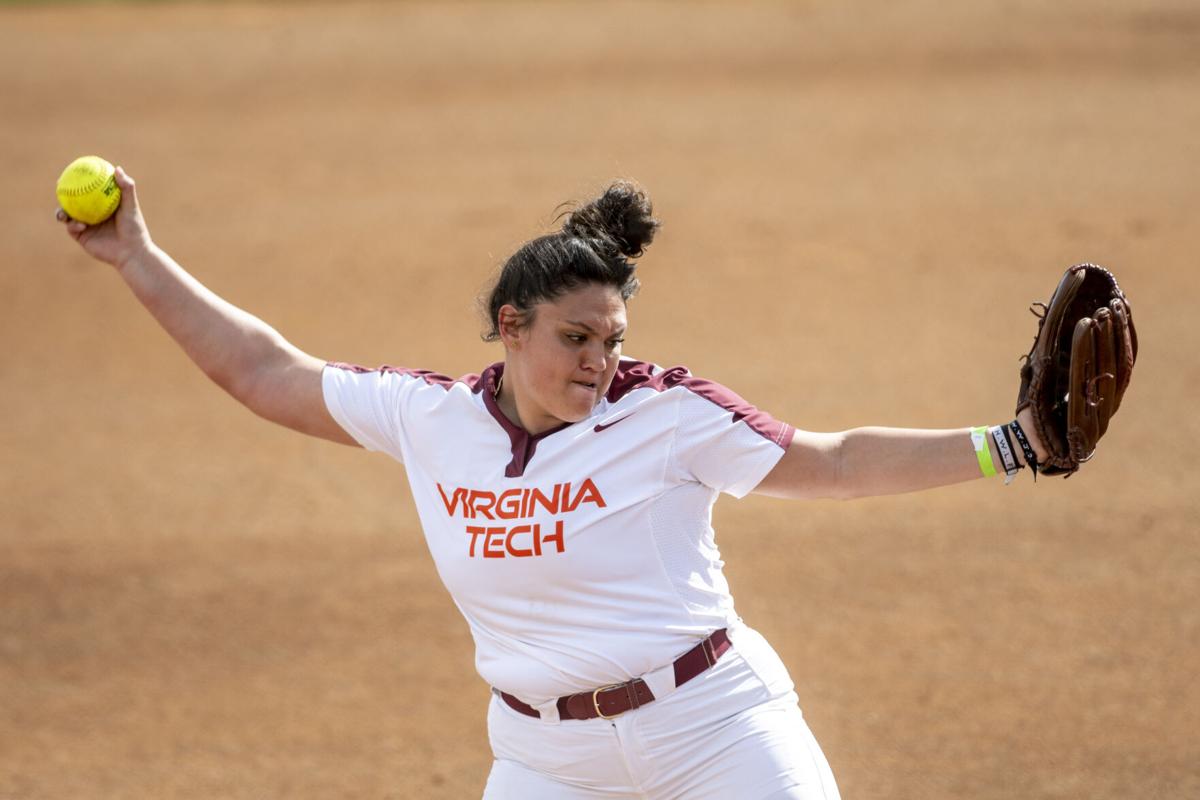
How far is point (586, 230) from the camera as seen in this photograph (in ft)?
11.4

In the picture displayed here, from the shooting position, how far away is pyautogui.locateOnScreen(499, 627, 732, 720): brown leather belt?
331 centimetres

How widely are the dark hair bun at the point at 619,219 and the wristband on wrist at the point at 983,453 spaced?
0.90 m

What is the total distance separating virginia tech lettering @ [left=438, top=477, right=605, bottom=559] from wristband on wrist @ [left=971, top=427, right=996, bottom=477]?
85cm

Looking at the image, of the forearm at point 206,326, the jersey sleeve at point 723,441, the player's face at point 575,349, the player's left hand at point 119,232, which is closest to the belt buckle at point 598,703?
the jersey sleeve at point 723,441

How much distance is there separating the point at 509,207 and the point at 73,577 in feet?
22.2

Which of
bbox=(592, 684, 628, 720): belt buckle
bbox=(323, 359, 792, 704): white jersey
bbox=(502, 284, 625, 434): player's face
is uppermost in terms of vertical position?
bbox=(502, 284, 625, 434): player's face

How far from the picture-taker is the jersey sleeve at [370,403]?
3.74 m

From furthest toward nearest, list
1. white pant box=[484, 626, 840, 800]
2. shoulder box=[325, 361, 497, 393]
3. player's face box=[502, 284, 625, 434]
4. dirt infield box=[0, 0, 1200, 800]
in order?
dirt infield box=[0, 0, 1200, 800] → shoulder box=[325, 361, 497, 393] → player's face box=[502, 284, 625, 434] → white pant box=[484, 626, 840, 800]

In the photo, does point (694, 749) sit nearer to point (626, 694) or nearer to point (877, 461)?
point (626, 694)

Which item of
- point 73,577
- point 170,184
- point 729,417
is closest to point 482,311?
point 729,417

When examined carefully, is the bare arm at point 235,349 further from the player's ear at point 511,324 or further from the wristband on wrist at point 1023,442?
the wristband on wrist at point 1023,442

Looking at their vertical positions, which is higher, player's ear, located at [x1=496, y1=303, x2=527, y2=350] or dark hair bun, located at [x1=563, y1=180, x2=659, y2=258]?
dark hair bun, located at [x1=563, y1=180, x2=659, y2=258]

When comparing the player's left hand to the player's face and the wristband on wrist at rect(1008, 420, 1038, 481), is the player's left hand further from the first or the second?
the wristband on wrist at rect(1008, 420, 1038, 481)

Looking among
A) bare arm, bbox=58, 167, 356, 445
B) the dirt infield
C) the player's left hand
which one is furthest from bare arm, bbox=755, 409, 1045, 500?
the player's left hand
